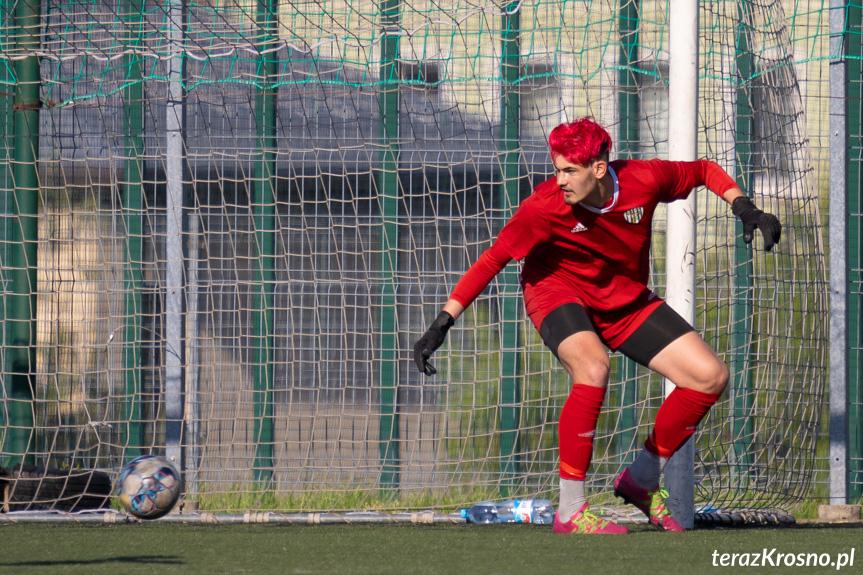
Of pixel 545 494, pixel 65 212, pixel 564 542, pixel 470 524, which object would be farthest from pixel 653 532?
pixel 65 212

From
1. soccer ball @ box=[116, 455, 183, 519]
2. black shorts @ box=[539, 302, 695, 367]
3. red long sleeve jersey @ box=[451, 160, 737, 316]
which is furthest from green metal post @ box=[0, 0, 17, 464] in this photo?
black shorts @ box=[539, 302, 695, 367]

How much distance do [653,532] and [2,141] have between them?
13.9ft

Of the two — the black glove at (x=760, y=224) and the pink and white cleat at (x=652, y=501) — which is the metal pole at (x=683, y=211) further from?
the black glove at (x=760, y=224)

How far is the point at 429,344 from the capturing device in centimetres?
328

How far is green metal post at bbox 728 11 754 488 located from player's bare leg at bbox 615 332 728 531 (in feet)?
3.65

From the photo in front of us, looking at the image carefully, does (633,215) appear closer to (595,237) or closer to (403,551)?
(595,237)

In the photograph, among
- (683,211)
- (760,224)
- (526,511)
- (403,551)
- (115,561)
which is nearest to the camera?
(115,561)

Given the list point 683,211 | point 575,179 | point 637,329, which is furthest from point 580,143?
point 683,211

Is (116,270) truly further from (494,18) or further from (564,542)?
(564,542)

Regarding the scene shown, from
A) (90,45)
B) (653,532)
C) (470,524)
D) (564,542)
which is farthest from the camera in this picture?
(90,45)

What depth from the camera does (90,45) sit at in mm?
5293

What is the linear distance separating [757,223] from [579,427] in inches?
35.5

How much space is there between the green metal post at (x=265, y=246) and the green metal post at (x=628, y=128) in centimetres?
189

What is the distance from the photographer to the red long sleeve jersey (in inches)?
133
